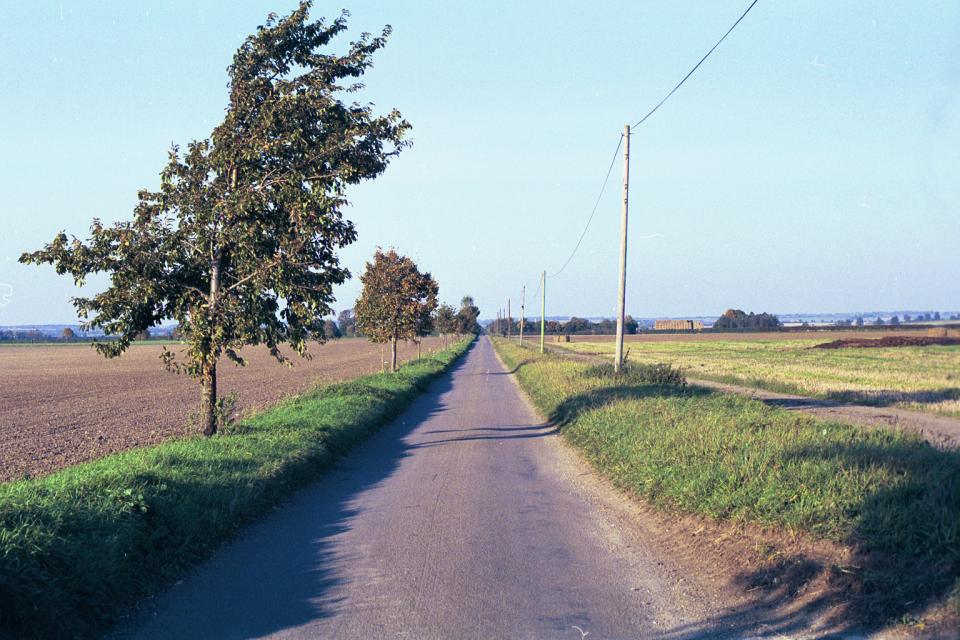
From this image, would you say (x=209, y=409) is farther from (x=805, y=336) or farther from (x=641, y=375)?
(x=805, y=336)

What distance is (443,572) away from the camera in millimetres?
6297

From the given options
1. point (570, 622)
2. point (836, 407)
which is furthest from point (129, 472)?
point (836, 407)

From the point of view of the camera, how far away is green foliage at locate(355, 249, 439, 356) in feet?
109

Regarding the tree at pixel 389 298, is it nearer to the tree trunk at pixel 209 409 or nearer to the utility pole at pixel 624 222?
the utility pole at pixel 624 222

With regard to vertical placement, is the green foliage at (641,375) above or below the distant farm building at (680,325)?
below

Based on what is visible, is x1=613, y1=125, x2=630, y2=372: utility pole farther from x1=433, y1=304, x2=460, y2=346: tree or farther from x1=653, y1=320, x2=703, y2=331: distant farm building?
x1=653, y1=320, x2=703, y2=331: distant farm building

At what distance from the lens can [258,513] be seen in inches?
338

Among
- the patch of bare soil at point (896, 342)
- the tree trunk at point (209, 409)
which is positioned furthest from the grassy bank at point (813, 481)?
the patch of bare soil at point (896, 342)

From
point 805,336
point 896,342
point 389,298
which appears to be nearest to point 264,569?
point 389,298

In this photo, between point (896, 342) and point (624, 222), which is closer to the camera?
point (624, 222)

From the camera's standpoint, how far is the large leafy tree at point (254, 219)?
11.3m

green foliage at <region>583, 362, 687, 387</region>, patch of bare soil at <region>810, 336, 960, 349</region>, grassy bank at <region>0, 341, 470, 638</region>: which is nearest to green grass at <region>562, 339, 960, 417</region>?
green foliage at <region>583, 362, 687, 387</region>

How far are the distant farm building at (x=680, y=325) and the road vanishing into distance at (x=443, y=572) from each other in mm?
138803

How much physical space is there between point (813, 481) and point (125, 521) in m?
6.03
